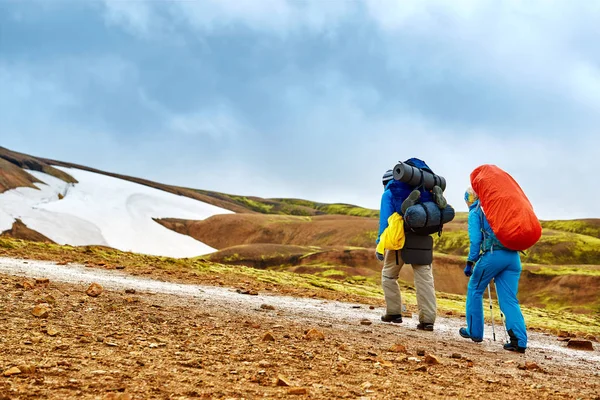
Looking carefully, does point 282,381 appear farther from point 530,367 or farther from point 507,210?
point 507,210

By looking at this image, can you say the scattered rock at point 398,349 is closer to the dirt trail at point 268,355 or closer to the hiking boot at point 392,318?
the dirt trail at point 268,355

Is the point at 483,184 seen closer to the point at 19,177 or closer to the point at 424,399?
the point at 424,399

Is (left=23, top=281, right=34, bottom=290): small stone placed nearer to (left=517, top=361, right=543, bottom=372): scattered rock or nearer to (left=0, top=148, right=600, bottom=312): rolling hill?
(left=517, top=361, right=543, bottom=372): scattered rock

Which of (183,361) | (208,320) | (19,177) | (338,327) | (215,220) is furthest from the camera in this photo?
(215,220)

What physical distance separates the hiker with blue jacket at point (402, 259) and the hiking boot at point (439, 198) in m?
0.06

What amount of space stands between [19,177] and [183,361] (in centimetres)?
7382

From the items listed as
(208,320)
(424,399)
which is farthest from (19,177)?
(424,399)

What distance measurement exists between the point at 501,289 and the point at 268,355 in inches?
204

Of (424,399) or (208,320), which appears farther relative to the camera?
(208,320)

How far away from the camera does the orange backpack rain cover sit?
8.94m

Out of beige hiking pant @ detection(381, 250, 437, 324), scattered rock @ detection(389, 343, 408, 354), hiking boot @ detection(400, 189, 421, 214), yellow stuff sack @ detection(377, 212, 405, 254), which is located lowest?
scattered rock @ detection(389, 343, 408, 354)

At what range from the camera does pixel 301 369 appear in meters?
5.64

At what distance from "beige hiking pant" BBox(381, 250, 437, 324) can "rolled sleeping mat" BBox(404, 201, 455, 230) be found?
784 millimetres

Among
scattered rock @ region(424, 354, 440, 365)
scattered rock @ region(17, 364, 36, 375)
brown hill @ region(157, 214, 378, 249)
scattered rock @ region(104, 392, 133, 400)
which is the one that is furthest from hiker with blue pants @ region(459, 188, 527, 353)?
brown hill @ region(157, 214, 378, 249)
